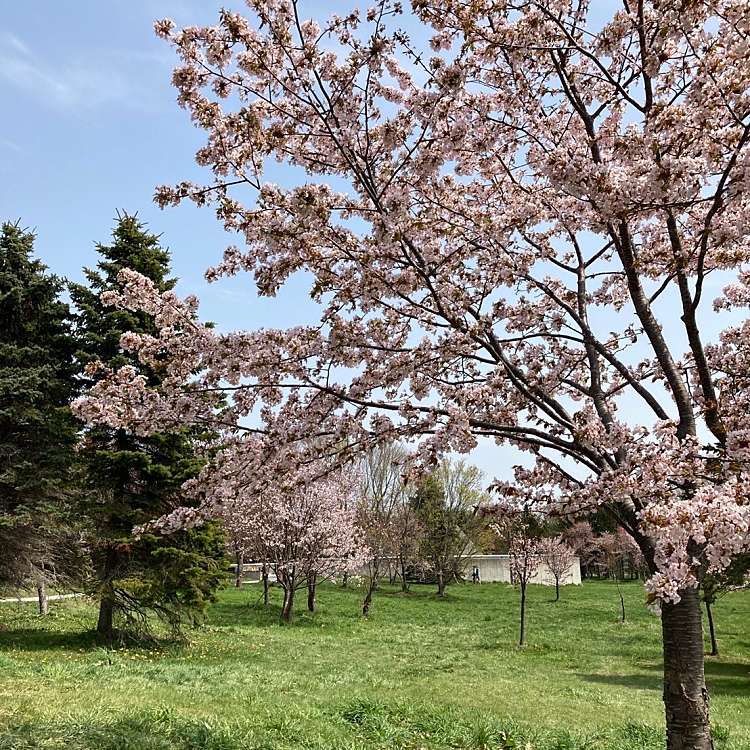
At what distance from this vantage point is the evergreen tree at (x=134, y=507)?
1489 cm

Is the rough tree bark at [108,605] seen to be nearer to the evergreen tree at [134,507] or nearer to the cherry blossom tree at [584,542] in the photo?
the evergreen tree at [134,507]

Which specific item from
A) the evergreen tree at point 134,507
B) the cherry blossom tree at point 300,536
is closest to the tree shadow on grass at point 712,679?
the evergreen tree at point 134,507

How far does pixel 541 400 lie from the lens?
5.47 m

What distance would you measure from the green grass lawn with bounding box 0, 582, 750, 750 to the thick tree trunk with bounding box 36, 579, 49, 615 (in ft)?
1.34

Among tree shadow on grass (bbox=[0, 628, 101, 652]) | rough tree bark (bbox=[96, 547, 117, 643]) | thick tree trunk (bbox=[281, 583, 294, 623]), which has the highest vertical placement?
rough tree bark (bbox=[96, 547, 117, 643])

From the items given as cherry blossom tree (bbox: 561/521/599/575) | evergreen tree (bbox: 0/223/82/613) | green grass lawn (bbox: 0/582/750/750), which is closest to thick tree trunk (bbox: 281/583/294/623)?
green grass lawn (bbox: 0/582/750/750)

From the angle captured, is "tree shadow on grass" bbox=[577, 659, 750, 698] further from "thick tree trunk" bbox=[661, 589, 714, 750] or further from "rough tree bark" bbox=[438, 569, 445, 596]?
"rough tree bark" bbox=[438, 569, 445, 596]

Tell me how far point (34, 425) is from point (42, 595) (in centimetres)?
601

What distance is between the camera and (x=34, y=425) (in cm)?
1550

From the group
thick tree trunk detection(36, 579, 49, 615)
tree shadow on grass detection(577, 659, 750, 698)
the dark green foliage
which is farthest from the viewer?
the dark green foliage

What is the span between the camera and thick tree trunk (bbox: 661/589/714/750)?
455cm

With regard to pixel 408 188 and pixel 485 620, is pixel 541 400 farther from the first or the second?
pixel 485 620

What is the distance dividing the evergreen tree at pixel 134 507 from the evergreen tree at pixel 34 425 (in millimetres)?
752

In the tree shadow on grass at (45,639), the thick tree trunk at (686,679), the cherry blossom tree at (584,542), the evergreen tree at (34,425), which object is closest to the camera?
the thick tree trunk at (686,679)
